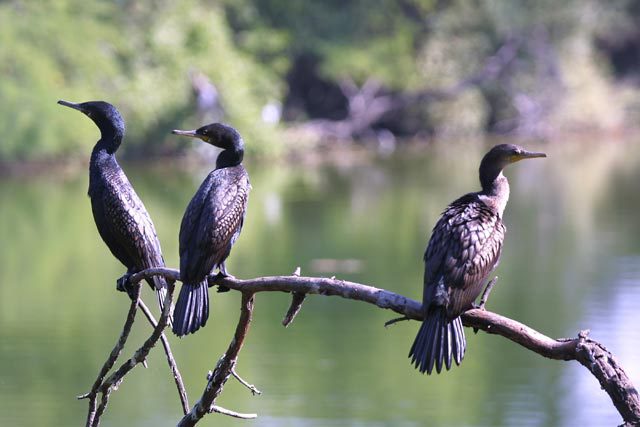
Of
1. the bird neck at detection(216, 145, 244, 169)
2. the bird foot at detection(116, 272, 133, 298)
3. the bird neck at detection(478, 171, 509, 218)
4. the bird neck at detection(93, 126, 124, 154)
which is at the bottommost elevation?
the bird foot at detection(116, 272, 133, 298)

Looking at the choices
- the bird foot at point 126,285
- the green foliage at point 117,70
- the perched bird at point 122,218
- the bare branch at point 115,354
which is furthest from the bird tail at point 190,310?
the green foliage at point 117,70

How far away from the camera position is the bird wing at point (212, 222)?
423 cm

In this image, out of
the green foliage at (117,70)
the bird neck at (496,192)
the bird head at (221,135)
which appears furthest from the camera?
the green foliage at (117,70)

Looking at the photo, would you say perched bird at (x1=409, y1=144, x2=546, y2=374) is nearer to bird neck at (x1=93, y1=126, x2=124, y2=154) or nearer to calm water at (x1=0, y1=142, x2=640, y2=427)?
bird neck at (x1=93, y1=126, x2=124, y2=154)

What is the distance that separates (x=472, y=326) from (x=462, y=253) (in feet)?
0.94

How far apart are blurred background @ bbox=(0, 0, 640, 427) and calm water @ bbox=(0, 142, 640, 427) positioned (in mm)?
32

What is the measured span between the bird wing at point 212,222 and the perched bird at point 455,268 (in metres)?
0.79

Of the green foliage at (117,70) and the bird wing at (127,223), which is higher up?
the green foliage at (117,70)

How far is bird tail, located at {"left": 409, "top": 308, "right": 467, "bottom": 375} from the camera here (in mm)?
3639

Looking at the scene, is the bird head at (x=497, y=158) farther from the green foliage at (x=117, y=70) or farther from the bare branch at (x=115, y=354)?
the green foliage at (x=117, y=70)

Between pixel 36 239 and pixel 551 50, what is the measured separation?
12.8 meters

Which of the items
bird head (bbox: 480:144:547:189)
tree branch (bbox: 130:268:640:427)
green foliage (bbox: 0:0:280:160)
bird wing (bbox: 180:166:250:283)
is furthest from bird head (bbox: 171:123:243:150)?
green foliage (bbox: 0:0:280:160)

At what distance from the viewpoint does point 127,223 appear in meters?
4.67

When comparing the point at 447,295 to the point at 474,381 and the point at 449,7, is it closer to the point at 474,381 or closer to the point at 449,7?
the point at 474,381
